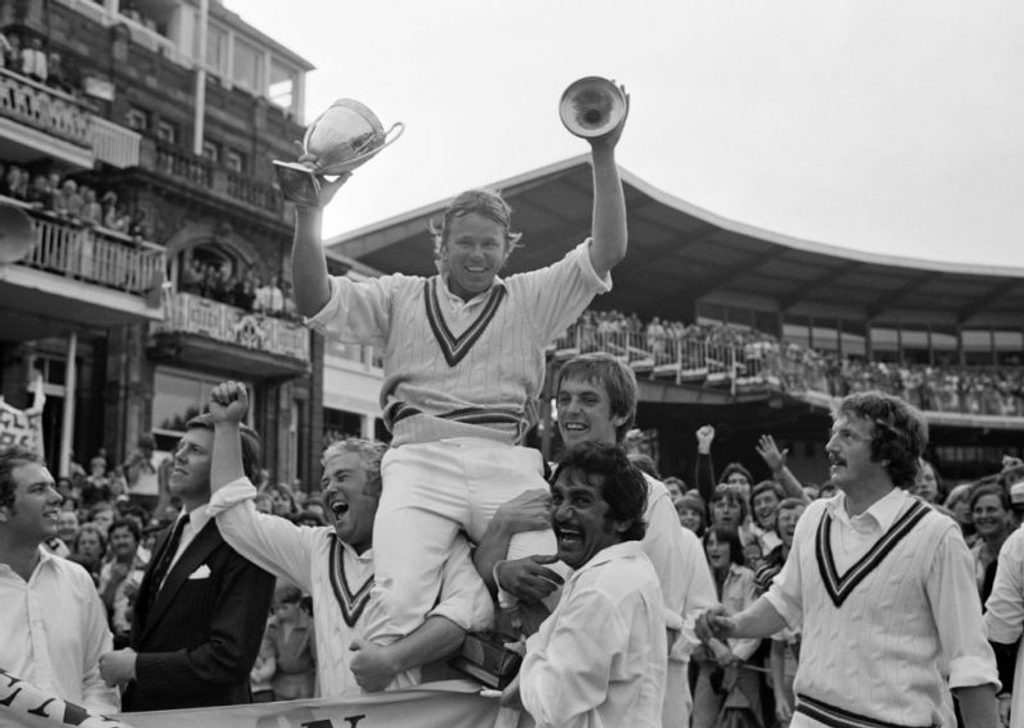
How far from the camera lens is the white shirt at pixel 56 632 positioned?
4.21 meters

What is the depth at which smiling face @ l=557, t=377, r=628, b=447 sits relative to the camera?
439 cm

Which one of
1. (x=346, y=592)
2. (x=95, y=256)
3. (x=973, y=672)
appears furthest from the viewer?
(x=95, y=256)

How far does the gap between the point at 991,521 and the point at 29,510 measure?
17.1ft

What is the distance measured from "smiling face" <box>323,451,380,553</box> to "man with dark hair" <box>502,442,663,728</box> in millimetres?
1008

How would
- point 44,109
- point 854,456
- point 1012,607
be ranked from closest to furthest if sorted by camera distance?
point 854,456, point 1012,607, point 44,109

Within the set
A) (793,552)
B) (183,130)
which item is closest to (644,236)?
(183,130)

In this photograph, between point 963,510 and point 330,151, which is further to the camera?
point 963,510

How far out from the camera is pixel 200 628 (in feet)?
15.2

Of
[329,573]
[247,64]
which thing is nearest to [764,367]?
[247,64]

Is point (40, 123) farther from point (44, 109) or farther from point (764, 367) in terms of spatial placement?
point (764, 367)

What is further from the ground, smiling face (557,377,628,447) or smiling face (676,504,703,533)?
smiling face (557,377,628,447)

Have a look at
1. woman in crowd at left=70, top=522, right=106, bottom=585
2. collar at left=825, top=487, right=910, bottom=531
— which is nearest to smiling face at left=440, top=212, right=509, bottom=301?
collar at left=825, top=487, right=910, bottom=531

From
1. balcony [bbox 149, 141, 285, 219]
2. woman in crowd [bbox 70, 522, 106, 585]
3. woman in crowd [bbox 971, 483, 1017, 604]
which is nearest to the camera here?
woman in crowd [bbox 971, 483, 1017, 604]

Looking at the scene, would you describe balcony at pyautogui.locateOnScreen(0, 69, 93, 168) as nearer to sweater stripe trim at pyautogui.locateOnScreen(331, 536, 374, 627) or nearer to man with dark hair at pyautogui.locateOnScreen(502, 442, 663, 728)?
sweater stripe trim at pyautogui.locateOnScreen(331, 536, 374, 627)
